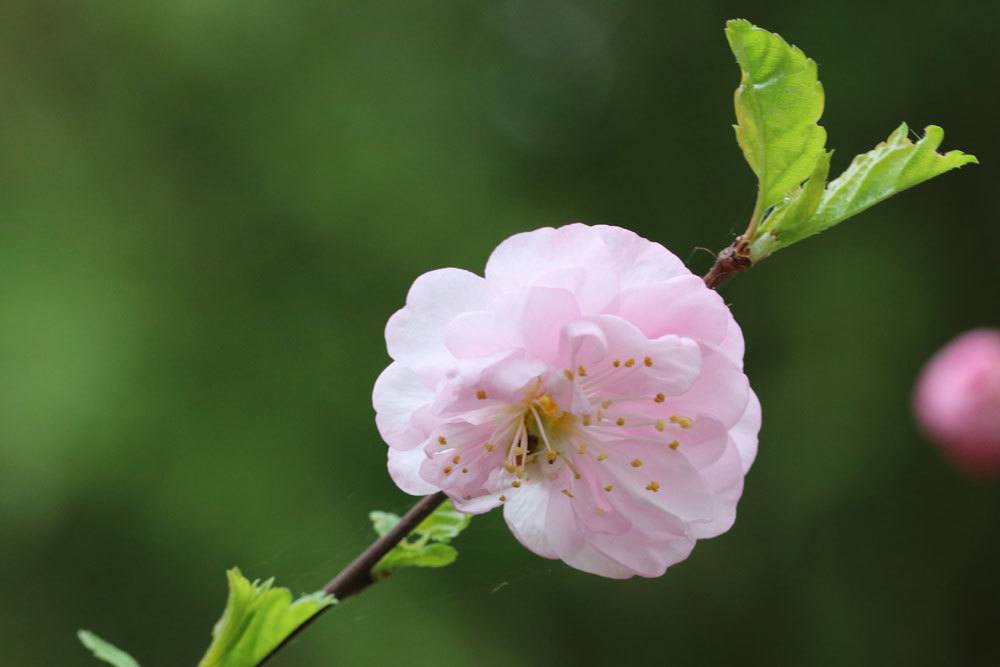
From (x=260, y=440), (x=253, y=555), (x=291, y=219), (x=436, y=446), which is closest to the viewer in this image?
(x=436, y=446)

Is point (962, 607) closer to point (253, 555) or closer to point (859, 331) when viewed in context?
point (859, 331)

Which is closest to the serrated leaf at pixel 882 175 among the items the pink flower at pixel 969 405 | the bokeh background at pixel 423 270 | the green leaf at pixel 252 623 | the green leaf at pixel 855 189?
the green leaf at pixel 855 189

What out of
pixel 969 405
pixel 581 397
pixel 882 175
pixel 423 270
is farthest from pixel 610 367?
pixel 423 270

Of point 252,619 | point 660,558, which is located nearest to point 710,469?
point 660,558

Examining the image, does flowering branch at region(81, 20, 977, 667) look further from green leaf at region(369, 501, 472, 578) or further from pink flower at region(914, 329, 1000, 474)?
pink flower at region(914, 329, 1000, 474)

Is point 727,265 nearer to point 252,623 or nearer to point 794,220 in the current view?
point 794,220
